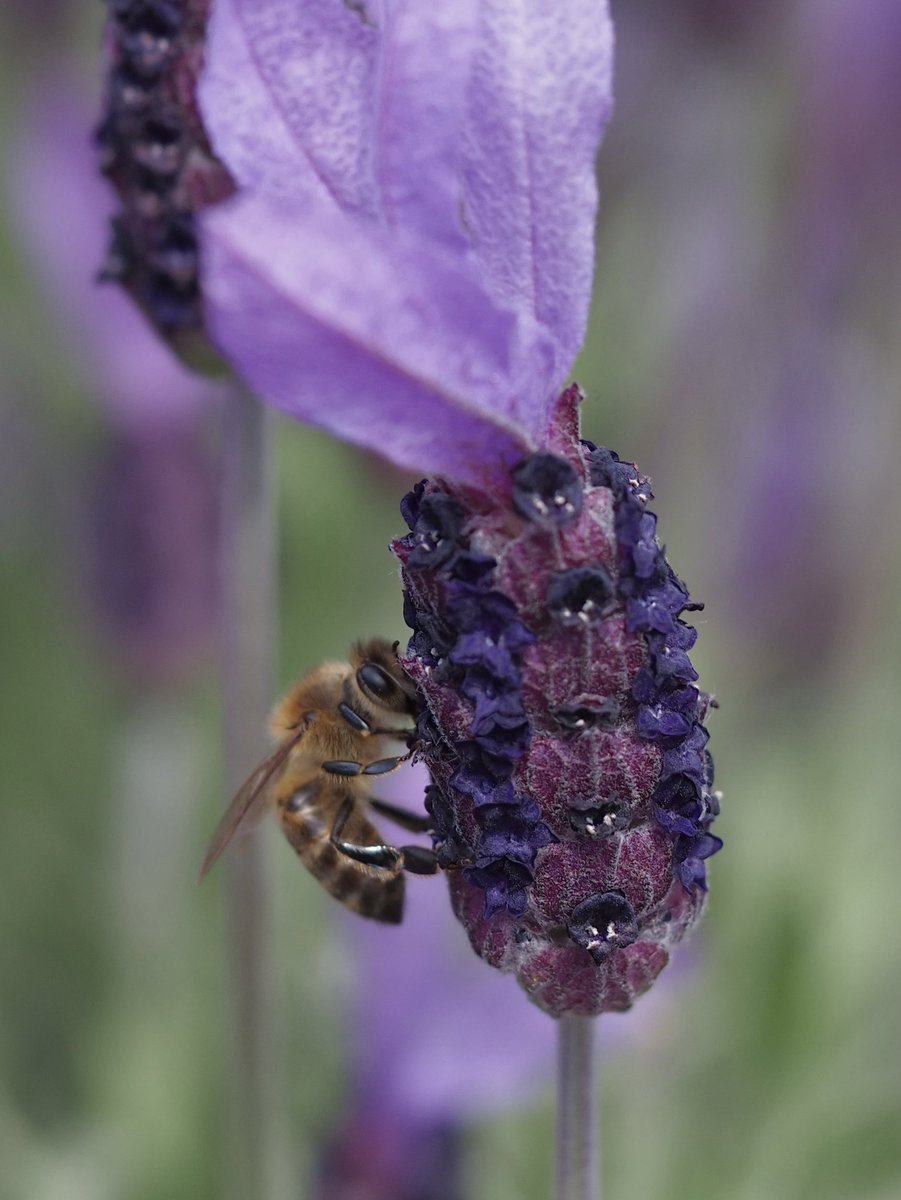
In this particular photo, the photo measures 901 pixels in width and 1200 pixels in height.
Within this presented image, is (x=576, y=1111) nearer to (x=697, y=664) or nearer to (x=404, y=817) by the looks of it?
(x=404, y=817)

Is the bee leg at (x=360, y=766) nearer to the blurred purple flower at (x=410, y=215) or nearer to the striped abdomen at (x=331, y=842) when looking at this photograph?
the striped abdomen at (x=331, y=842)

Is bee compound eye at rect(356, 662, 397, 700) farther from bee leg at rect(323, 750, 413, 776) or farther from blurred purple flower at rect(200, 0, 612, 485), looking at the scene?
blurred purple flower at rect(200, 0, 612, 485)

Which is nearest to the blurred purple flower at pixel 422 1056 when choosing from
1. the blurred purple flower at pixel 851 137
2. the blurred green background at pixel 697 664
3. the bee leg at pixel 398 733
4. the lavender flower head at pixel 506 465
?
the blurred green background at pixel 697 664

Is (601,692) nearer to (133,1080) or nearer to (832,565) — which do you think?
(133,1080)

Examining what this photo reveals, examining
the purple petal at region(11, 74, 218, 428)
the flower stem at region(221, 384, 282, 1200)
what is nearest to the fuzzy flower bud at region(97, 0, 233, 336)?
the flower stem at region(221, 384, 282, 1200)

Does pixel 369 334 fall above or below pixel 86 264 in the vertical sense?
below

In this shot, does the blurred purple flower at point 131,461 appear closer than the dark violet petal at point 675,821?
No

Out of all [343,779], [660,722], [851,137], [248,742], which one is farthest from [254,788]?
[851,137]
